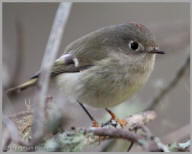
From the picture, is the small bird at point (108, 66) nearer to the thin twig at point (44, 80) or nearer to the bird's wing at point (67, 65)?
the bird's wing at point (67, 65)

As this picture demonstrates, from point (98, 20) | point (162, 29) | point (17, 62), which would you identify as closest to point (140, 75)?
point (162, 29)

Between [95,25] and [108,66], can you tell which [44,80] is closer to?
[108,66]

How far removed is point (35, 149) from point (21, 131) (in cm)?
39

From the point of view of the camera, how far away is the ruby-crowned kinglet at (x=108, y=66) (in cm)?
224

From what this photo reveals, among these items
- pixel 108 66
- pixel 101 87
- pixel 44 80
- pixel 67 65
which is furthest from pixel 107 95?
pixel 44 80

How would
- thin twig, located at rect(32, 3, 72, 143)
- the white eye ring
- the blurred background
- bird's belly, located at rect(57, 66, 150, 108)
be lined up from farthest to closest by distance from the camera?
1. the blurred background
2. the white eye ring
3. bird's belly, located at rect(57, 66, 150, 108)
4. thin twig, located at rect(32, 3, 72, 143)

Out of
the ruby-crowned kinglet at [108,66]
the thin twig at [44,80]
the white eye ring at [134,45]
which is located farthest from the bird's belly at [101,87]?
the thin twig at [44,80]

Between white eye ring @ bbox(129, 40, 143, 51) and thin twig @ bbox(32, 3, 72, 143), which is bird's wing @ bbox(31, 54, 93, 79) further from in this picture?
thin twig @ bbox(32, 3, 72, 143)

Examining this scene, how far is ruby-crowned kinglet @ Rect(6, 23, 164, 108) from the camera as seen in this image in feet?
7.35

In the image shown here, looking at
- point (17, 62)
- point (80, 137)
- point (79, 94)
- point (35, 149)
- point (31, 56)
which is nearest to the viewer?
point (35, 149)

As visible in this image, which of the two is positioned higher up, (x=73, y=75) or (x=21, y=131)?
(x=73, y=75)

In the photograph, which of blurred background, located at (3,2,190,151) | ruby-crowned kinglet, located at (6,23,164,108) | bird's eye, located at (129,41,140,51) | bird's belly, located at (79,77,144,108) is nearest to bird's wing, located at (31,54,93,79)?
ruby-crowned kinglet, located at (6,23,164,108)

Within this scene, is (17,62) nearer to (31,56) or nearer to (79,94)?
(79,94)

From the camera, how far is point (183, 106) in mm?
4098
